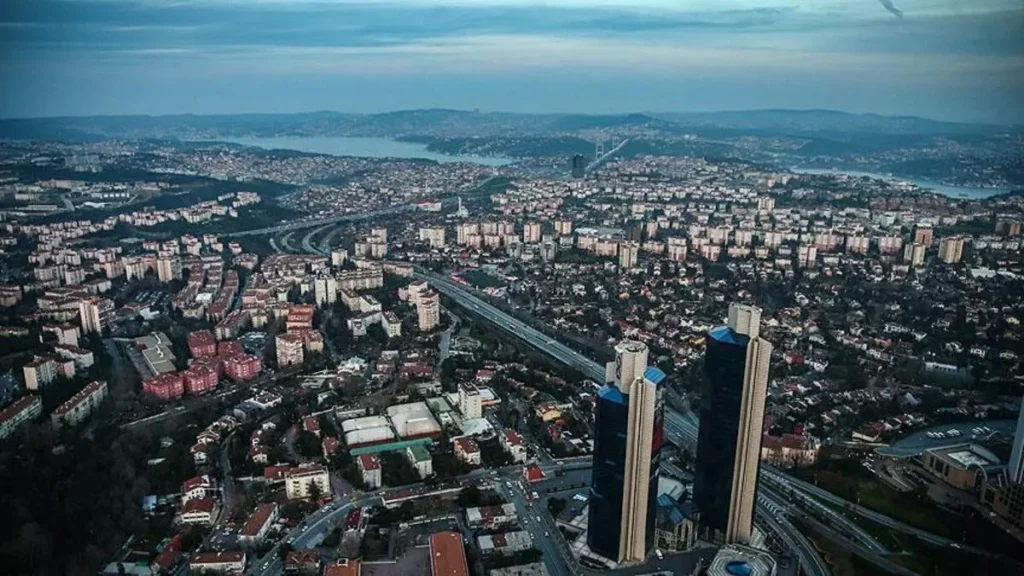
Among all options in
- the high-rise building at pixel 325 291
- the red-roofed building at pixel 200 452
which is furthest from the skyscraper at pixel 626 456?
the high-rise building at pixel 325 291

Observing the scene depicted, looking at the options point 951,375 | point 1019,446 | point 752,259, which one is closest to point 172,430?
point 1019,446

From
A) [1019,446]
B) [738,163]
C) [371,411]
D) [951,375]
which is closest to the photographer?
[1019,446]

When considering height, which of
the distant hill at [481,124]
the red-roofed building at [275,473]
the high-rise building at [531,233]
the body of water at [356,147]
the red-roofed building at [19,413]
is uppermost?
the distant hill at [481,124]

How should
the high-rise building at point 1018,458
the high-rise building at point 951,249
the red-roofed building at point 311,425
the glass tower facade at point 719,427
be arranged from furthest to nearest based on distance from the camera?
the high-rise building at point 951,249 → the red-roofed building at point 311,425 → the high-rise building at point 1018,458 → the glass tower facade at point 719,427

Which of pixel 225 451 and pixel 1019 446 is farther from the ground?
pixel 1019 446

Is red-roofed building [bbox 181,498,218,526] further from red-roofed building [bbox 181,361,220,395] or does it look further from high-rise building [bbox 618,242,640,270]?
high-rise building [bbox 618,242,640,270]

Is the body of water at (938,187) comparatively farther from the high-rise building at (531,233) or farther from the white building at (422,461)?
the white building at (422,461)

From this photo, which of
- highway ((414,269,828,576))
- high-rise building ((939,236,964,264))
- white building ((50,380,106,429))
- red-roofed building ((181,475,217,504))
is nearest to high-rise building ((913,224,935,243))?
high-rise building ((939,236,964,264))

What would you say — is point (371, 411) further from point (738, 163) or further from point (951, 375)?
point (738, 163)

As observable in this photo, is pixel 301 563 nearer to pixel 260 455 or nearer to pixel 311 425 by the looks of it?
pixel 260 455
